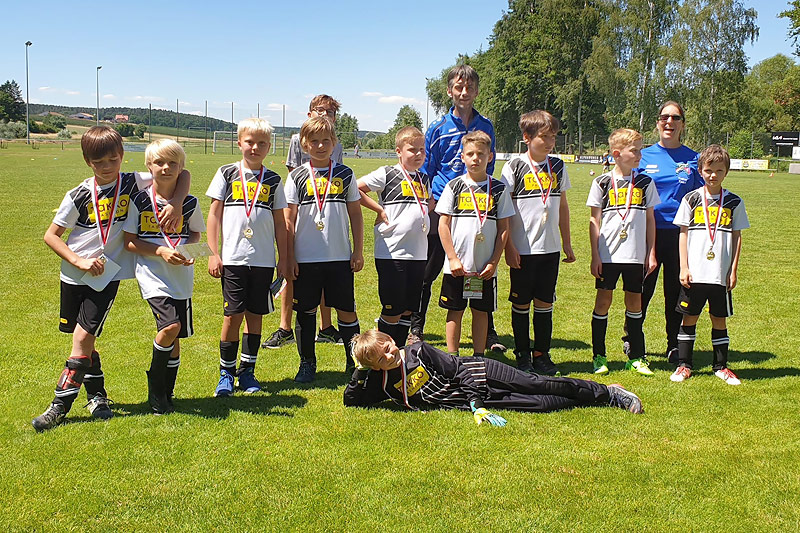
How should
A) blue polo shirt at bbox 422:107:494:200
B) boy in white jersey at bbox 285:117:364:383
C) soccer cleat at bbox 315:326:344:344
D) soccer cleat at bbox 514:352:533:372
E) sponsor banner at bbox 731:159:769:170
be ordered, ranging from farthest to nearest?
sponsor banner at bbox 731:159:769:170 → soccer cleat at bbox 315:326:344:344 → blue polo shirt at bbox 422:107:494:200 → soccer cleat at bbox 514:352:533:372 → boy in white jersey at bbox 285:117:364:383

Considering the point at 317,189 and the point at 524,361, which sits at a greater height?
the point at 317,189

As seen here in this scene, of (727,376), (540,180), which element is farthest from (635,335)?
(540,180)

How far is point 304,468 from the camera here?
3639 millimetres

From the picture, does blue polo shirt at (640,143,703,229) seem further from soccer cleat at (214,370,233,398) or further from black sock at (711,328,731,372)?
soccer cleat at (214,370,233,398)

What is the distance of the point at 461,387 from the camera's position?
454 centimetres

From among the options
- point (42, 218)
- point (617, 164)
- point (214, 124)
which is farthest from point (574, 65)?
point (617, 164)

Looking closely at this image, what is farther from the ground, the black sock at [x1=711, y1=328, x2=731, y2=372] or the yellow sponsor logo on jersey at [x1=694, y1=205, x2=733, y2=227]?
the yellow sponsor logo on jersey at [x1=694, y1=205, x2=733, y2=227]

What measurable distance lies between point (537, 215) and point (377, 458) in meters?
2.47

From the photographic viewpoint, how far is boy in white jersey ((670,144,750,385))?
5297mm

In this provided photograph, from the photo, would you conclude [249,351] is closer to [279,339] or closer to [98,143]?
[279,339]

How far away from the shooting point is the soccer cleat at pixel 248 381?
4906 mm

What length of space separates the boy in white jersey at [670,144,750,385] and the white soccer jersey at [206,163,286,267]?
3.26 metres

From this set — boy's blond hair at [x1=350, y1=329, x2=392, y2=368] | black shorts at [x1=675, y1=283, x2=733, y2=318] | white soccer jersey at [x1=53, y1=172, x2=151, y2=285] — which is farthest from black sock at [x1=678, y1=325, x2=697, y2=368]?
white soccer jersey at [x1=53, y1=172, x2=151, y2=285]

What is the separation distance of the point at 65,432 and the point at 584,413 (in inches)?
131
